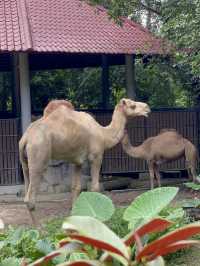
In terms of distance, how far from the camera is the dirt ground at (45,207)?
9.41 meters

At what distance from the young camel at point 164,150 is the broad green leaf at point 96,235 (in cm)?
1027

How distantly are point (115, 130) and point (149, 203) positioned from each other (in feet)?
26.3

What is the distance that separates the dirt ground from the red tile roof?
253 centimetres

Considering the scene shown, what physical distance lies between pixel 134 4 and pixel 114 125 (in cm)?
284

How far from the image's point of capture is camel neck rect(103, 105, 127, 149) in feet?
32.8

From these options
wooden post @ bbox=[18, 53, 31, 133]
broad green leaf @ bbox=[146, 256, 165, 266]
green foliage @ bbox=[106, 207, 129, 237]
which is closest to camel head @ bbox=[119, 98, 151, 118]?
wooden post @ bbox=[18, 53, 31, 133]

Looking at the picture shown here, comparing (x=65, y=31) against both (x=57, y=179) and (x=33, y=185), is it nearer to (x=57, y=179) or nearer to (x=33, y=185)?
(x=57, y=179)

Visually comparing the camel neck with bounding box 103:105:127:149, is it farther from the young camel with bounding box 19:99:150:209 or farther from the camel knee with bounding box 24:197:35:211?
the camel knee with bounding box 24:197:35:211

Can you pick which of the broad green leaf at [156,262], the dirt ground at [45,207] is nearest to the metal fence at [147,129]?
the dirt ground at [45,207]

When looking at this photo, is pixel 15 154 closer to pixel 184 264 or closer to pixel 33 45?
pixel 33 45

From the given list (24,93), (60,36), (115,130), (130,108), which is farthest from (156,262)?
(60,36)

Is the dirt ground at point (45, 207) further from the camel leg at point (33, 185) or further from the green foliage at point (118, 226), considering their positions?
the green foliage at point (118, 226)

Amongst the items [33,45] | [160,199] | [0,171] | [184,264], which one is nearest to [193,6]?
[33,45]

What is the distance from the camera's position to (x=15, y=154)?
12.3 meters
